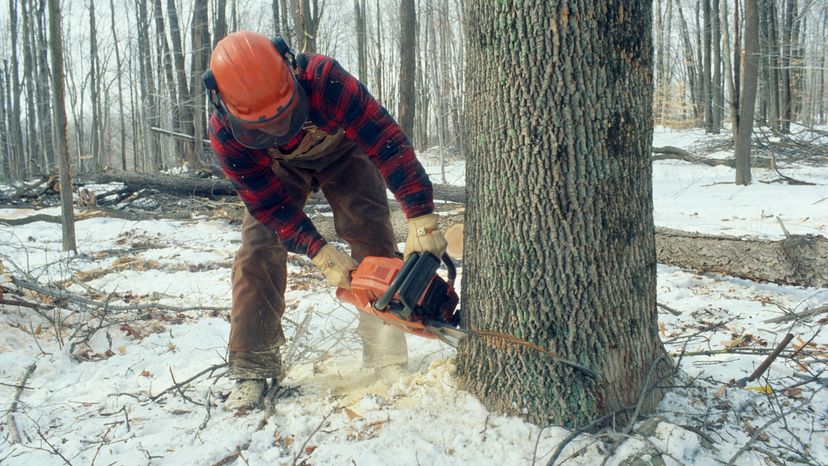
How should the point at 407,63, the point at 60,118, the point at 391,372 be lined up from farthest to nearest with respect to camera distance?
the point at 407,63
the point at 60,118
the point at 391,372

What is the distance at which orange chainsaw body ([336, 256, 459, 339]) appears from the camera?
1.99 metres

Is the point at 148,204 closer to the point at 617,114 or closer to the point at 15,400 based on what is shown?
the point at 15,400

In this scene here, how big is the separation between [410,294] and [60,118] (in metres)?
5.09

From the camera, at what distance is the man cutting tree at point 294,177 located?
1.93 metres

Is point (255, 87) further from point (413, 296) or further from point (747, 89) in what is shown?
point (747, 89)

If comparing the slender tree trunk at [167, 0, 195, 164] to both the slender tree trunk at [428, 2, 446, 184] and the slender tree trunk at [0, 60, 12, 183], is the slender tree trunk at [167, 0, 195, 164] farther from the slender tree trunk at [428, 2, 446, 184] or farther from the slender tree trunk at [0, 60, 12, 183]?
the slender tree trunk at [0, 60, 12, 183]

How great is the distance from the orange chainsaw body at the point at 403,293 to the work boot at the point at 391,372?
308 mm

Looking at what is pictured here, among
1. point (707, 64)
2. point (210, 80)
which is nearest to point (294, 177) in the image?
point (210, 80)

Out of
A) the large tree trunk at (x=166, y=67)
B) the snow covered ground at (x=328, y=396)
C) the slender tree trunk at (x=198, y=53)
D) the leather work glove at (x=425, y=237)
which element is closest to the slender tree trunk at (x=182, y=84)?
the slender tree trunk at (x=198, y=53)

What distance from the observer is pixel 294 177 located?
2.67 meters

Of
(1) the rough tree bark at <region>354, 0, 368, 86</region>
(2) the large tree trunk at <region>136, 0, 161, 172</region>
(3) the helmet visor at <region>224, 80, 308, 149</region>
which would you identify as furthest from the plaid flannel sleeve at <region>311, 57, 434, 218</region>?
(2) the large tree trunk at <region>136, 0, 161, 172</region>

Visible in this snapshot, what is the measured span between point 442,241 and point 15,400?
202 centimetres

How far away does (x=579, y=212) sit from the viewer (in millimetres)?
1735

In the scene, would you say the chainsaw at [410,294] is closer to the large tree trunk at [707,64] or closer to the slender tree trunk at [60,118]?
the slender tree trunk at [60,118]
